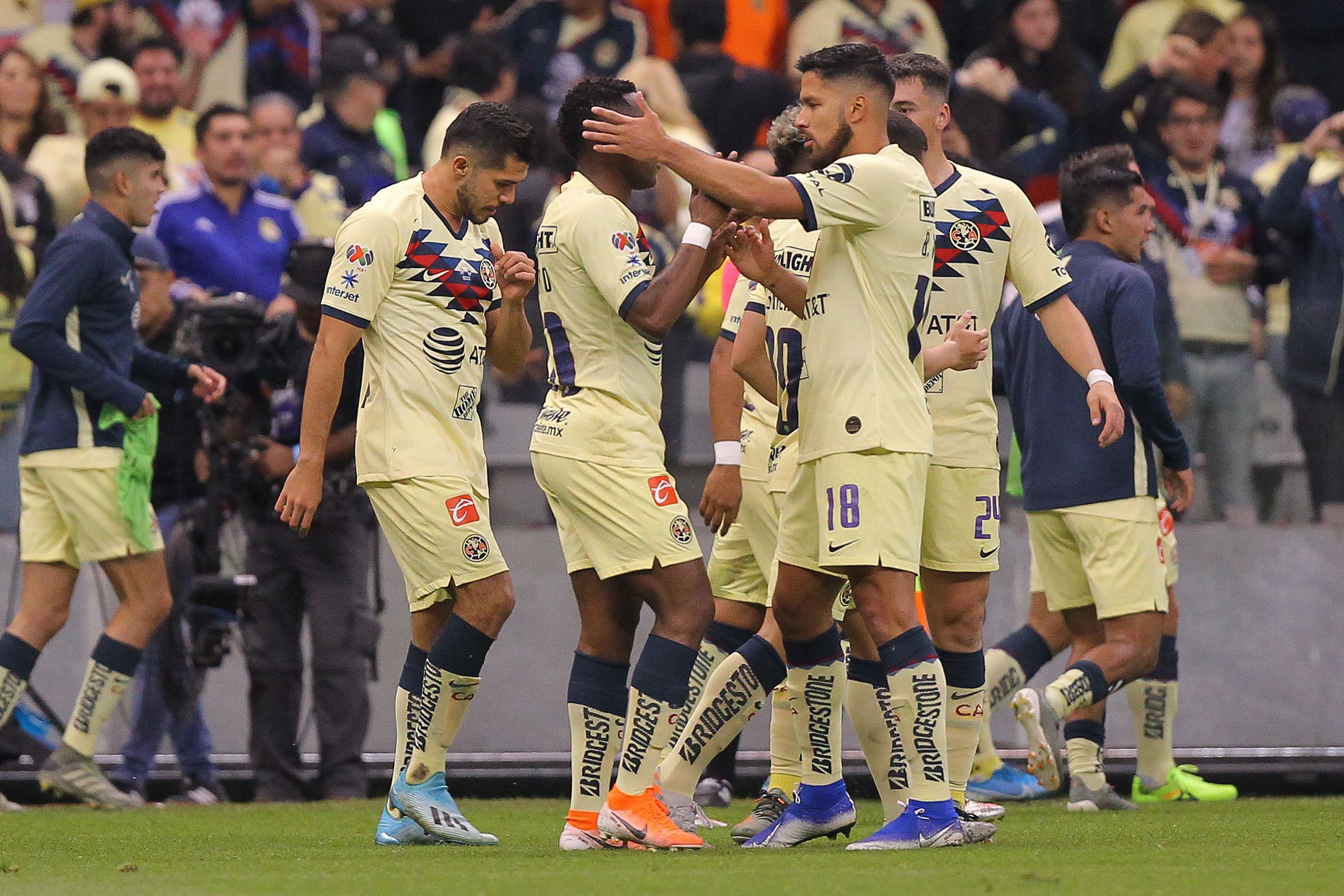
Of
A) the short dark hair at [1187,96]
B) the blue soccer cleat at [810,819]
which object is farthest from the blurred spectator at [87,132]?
the blue soccer cleat at [810,819]

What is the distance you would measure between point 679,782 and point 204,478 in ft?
12.4

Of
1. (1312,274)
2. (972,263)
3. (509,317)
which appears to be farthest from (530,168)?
(972,263)

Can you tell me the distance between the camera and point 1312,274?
10734 millimetres

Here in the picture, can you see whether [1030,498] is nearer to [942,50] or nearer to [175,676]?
[175,676]

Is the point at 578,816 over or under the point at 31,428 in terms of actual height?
under

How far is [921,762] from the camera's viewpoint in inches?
241

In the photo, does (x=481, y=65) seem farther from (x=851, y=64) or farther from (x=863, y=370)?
(x=863, y=370)

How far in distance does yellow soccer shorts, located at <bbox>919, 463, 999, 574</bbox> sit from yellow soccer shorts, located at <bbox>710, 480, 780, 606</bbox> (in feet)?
2.54

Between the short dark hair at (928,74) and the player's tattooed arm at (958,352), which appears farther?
the short dark hair at (928,74)

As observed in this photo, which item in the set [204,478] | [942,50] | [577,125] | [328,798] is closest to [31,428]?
[204,478]

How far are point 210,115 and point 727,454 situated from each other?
16.0 feet

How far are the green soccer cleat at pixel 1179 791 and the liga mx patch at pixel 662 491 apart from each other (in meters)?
3.40

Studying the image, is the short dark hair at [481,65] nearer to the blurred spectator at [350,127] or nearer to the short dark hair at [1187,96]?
the blurred spectator at [350,127]

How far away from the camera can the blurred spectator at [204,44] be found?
43.0 feet
